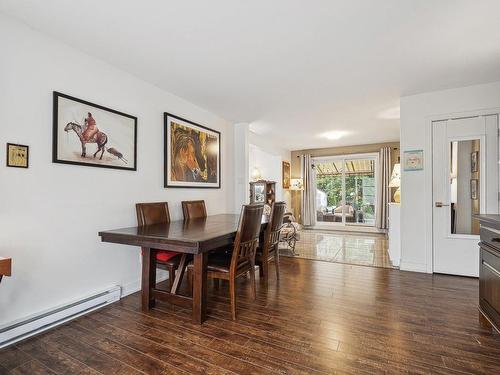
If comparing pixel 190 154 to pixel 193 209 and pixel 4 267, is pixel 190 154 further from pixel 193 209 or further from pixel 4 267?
pixel 4 267

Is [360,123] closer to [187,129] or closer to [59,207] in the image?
[187,129]

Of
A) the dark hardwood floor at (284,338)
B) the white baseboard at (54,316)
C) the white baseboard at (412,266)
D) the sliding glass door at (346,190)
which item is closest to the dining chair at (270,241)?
the dark hardwood floor at (284,338)

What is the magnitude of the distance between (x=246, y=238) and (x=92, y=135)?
1.76 metres

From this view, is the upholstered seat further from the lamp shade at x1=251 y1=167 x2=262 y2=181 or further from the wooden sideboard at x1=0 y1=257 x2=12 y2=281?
the lamp shade at x1=251 y1=167 x2=262 y2=181

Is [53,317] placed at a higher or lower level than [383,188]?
lower

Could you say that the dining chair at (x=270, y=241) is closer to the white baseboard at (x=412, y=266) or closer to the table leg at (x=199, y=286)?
the table leg at (x=199, y=286)

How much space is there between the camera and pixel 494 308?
1836 mm

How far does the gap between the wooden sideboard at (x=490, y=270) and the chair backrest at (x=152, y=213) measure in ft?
9.64

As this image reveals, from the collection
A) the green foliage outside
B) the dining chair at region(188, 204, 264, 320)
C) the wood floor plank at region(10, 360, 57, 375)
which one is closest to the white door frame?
the dining chair at region(188, 204, 264, 320)

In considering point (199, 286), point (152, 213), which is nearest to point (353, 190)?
point (152, 213)

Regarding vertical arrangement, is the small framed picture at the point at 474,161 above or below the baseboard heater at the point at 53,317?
above

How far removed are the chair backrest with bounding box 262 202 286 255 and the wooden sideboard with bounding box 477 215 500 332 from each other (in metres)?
1.82

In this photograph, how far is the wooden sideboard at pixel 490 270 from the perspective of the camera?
5.86ft

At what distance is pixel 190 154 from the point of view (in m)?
3.75
